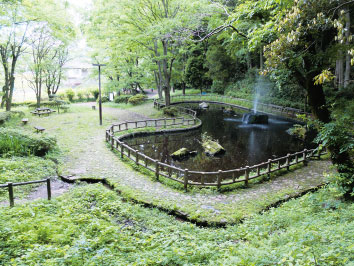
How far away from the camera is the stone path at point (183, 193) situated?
8648 mm

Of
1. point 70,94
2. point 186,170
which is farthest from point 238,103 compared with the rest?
point 186,170

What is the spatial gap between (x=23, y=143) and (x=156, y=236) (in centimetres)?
969

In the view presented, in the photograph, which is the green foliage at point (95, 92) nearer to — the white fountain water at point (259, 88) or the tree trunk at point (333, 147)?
the white fountain water at point (259, 88)

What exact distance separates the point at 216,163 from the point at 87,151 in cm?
763

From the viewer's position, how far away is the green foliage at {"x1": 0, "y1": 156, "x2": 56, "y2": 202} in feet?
29.2

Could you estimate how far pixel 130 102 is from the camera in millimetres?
34219

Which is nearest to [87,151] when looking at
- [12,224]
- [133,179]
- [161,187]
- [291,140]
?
[133,179]

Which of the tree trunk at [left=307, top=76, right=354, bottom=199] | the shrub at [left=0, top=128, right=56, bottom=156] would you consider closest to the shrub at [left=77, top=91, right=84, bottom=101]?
the shrub at [left=0, top=128, right=56, bottom=156]

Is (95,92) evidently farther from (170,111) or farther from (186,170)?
(186,170)

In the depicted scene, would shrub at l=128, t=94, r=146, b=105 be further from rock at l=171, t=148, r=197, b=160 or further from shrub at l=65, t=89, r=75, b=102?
rock at l=171, t=148, r=197, b=160

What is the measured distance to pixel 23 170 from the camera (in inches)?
407

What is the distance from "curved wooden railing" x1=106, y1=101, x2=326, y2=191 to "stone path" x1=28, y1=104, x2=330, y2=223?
46cm

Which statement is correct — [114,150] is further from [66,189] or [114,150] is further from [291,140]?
[291,140]

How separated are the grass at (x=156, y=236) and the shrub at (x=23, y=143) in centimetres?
517
